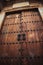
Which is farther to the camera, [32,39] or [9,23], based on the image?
Answer: [9,23]

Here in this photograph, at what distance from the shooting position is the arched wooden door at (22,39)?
2.33m

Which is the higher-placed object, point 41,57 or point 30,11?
point 30,11

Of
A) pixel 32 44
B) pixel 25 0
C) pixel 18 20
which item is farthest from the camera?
pixel 25 0

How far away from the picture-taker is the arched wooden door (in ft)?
7.64

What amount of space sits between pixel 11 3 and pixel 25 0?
0.30 metres

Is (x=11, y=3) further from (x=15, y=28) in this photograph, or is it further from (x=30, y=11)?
(x=15, y=28)

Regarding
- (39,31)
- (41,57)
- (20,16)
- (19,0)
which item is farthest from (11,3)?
(41,57)

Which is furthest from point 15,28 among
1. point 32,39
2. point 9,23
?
point 32,39

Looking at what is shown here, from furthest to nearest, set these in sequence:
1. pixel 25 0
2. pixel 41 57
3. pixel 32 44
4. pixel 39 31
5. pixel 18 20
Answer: pixel 25 0 → pixel 18 20 → pixel 39 31 → pixel 32 44 → pixel 41 57

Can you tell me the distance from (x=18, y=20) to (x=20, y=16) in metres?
0.13

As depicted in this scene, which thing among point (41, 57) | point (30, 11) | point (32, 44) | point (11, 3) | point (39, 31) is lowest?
point (41, 57)

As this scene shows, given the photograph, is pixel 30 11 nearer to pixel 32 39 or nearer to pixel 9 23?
pixel 9 23

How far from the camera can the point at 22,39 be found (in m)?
2.54

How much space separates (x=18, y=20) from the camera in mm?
2914
